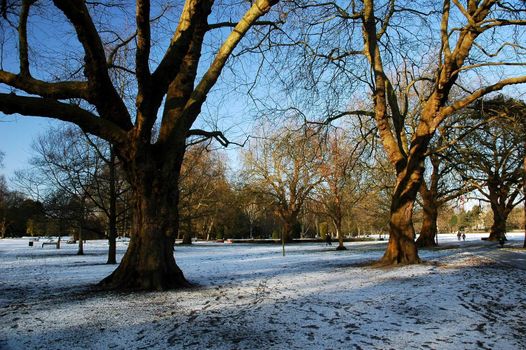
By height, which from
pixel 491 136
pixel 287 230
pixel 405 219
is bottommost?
pixel 287 230

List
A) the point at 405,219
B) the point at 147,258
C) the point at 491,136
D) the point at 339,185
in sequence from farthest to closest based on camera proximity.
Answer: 1. the point at 339,185
2. the point at 491,136
3. the point at 405,219
4. the point at 147,258

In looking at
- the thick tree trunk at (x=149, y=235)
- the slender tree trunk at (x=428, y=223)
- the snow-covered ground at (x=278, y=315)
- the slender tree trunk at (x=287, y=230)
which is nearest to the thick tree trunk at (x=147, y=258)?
the thick tree trunk at (x=149, y=235)

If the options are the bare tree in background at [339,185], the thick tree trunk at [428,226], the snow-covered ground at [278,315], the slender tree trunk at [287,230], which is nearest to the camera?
the snow-covered ground at [278,315]

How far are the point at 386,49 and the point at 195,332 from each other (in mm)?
12616

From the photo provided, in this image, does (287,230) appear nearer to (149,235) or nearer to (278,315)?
(149,235)

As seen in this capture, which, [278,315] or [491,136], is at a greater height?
[491,136]

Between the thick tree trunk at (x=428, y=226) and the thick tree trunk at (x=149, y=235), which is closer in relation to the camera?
the thick tree trunk at (x=149, y=235)

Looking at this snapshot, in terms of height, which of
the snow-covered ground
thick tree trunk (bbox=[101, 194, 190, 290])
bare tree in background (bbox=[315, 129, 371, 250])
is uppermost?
bare tree in background (bbox=[315, 129, 371, 250])

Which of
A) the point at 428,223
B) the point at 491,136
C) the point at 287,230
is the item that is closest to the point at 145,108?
the point at 491,136

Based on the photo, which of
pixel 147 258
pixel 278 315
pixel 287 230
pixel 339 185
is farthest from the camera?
pixel 287 230

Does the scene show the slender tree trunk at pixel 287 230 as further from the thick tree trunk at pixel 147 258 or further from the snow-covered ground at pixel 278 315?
the thick tree trunk at pixel 147 258

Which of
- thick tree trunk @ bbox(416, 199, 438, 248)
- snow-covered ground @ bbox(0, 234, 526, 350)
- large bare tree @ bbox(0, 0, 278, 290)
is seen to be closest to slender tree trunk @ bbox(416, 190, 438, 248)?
thick tree trunk @ bbox(416, 199, 438, 248)

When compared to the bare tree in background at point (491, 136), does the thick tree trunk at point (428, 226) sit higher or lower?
lower

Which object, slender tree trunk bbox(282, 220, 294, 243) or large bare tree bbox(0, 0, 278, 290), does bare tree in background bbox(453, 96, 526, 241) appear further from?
slender tree trunk bbox(282, 220, 294, 243)
